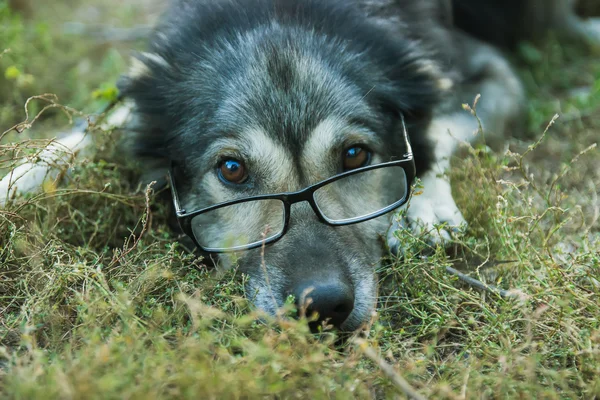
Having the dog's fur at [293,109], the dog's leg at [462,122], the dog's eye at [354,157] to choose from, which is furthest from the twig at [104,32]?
the dog's eye at [354,157]

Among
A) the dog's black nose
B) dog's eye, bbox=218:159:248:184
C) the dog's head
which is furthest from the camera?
dog's eye, bbox=218:159:248:184

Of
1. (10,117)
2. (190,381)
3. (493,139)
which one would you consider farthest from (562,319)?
(10,117)

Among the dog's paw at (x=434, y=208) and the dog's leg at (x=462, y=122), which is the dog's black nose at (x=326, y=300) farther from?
the dog's paw at (x=434, y=208)

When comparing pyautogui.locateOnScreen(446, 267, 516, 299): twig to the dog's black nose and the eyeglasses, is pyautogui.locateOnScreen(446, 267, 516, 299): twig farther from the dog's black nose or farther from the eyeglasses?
the dog's black nose

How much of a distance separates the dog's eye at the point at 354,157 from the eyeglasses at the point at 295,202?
0.16ft

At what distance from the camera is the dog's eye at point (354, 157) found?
302 centimetres

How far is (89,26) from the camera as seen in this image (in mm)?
6332

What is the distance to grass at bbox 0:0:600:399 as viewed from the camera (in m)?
1.86

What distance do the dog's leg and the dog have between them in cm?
2

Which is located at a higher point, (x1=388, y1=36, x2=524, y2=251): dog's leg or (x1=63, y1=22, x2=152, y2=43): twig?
(x1=63, y1=22, x2=152, y2=43): twig

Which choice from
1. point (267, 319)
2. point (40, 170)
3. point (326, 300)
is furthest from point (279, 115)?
point (40, 170)

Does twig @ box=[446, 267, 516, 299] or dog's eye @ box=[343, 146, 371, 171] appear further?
dog's eye @ box=[343, 146, 371, 171]

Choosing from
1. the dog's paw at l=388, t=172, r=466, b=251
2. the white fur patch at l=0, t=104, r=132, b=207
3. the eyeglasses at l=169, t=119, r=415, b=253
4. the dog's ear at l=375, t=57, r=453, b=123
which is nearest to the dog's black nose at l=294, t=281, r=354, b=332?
the eyeglasses at l=169, t=119, r=415, b=253

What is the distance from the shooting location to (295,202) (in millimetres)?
2770
